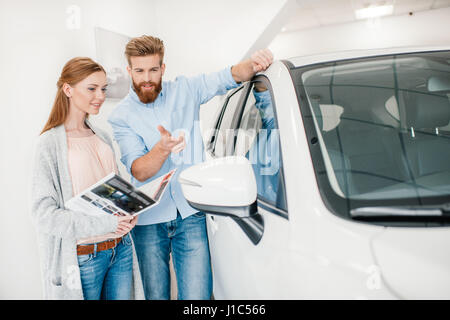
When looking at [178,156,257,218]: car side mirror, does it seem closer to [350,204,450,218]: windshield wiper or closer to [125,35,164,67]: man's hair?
[350,204,450,218]: windshield wiper

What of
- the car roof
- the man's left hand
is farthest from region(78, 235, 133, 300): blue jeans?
the car roof

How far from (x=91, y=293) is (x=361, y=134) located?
3.46 ft

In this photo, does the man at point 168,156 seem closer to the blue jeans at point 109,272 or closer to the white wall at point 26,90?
the blue jeans at point 109,272

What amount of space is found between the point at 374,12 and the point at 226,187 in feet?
26.1

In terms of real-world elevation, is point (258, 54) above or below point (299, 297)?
above

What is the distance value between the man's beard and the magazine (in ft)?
1.48

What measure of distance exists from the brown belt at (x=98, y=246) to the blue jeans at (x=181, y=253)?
21 centimetres

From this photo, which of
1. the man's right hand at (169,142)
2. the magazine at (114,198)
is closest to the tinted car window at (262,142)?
the man's right hand at (169,142)

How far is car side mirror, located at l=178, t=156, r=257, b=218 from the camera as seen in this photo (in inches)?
29.5

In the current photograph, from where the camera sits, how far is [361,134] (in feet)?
2.82
